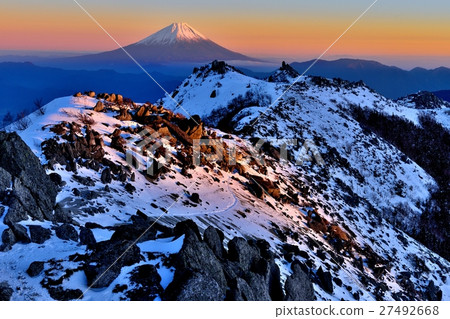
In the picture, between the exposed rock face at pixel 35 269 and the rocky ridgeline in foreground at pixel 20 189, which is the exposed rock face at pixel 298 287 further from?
the rocky ridgeline in foreground at pixel 20 189

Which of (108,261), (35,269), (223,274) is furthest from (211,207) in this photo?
(35,269)

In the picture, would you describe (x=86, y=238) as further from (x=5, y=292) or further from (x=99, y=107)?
(x=99, y=107)

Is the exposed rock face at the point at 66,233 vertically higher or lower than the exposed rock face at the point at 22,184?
lower

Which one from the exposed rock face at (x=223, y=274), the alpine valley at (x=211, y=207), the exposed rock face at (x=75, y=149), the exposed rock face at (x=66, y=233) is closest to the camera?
the exposed rock face at (x=223, y=274)

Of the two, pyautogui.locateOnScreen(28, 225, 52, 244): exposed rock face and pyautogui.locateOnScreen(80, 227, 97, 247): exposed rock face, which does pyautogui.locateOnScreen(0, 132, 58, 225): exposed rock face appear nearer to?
pyautogui.locateOnScreen(28, 225, 52, 244): exposed rock face

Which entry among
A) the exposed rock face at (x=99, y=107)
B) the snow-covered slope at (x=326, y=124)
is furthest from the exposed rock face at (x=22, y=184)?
the snow-covered slope at (x=326, y=124)

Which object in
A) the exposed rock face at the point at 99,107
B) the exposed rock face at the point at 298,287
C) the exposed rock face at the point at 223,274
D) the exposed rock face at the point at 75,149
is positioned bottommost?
the exposed rock face at the point at 298,287

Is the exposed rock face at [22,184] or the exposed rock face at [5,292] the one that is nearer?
the exposed rock face at [5,292]
